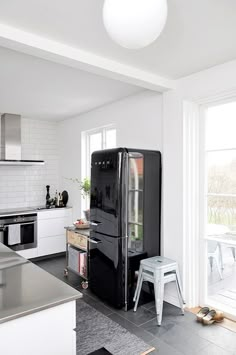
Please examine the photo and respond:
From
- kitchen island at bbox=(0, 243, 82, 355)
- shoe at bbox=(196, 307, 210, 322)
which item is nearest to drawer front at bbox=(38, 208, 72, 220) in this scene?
shoe at bbox=(196, 307, 210, 322)

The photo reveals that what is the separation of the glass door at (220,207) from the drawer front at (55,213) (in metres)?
2.70

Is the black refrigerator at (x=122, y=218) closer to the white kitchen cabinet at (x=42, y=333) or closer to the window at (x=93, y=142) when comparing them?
the window at (x=93, y=142)

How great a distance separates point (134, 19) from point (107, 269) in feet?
8.07

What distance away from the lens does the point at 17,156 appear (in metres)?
4.52

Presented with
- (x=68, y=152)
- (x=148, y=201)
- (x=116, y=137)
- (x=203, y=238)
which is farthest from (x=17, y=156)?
(x=203, y=238)

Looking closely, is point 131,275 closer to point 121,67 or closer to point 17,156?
point 121,67

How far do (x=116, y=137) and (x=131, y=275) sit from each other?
1895 mm

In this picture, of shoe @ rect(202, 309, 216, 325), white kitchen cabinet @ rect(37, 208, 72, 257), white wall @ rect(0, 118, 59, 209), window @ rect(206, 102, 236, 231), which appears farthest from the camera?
white wall @ rect(0, 118, 59, 209)

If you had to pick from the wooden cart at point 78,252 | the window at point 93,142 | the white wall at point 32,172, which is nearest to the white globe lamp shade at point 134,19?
the wooden cart at point 78,252

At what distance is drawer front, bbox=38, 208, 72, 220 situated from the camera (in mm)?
4562

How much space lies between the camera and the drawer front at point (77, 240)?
3.47m

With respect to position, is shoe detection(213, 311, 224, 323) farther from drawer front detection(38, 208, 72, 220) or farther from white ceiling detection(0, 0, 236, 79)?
drawer front detection(38, 208, 72, 220)

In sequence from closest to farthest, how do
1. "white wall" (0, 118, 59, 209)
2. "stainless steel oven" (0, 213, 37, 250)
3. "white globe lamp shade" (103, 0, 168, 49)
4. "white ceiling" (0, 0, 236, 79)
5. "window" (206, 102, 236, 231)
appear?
"white globe lamp shade" (103, 0, 168, 49)
"white ceiling" (0, 0, 236, 79)
"window" (206, 102, 236, 231)
"stainless steel oven" (0, 213, 37, 250)
"white wall" (0, 118, 59, 209)

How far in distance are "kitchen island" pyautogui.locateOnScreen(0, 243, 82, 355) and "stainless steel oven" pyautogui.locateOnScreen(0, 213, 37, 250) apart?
2.93 m
